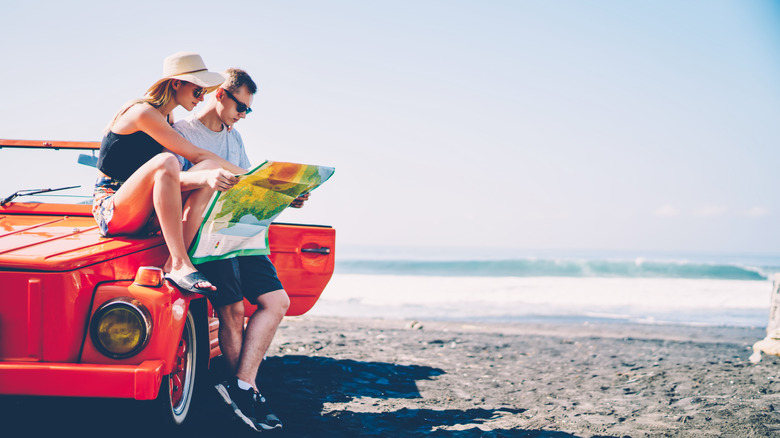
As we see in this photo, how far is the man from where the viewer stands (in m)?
3.10

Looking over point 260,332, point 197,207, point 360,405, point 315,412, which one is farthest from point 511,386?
point 197,207

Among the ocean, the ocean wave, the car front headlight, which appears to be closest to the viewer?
the car front headlight

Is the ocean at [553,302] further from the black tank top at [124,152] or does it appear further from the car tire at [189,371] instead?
the black tank top at [124,152]

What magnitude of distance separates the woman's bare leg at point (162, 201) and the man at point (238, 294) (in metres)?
0.39

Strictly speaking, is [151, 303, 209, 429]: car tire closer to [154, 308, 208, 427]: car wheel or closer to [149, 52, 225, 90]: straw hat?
[154, 308, 208, 427]: car wheel

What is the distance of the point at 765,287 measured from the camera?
1814cm

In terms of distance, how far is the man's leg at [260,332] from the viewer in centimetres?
314

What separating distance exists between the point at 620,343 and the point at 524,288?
1036 centimetres

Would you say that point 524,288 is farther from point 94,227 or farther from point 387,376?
point 94,227

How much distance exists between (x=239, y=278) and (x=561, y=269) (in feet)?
99.3

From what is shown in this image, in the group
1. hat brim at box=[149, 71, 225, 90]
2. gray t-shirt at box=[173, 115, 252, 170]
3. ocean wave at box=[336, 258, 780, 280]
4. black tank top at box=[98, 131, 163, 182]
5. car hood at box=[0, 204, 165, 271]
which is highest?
hat brim at box=[149, 71, 225, 90]

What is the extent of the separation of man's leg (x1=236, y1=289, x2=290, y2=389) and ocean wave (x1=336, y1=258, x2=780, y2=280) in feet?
84.1

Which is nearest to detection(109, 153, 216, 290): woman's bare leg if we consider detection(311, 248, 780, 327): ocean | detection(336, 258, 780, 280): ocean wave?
detection(311, 248, 780, 327): ocean

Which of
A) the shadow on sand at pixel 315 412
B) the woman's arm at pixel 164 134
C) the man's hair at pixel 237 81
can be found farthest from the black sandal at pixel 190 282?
the man's hair at pixel 237 81
